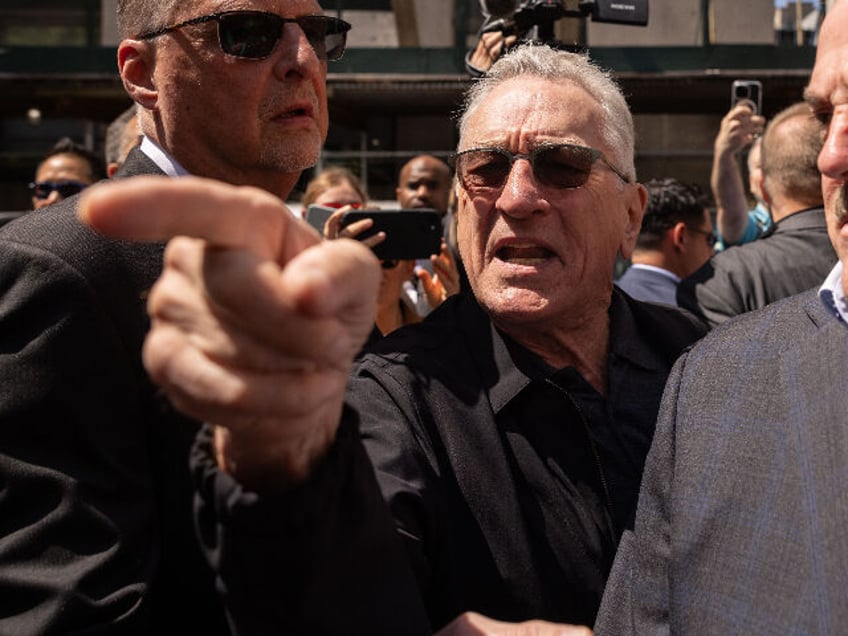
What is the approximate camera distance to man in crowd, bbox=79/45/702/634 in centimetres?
91

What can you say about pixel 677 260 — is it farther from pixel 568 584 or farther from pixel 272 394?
pixel 272 394

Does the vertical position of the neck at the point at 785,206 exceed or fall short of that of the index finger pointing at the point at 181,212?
it falls short

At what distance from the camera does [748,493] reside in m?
Answer: 1.41

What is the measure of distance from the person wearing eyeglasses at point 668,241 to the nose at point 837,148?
2.60m

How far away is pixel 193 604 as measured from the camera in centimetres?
153

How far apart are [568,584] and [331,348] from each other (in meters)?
0.96

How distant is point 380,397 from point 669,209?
114 inches

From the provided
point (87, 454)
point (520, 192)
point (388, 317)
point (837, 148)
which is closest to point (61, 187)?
point (388, 317)

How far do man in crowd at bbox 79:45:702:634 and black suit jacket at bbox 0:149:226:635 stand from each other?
328 millimetres

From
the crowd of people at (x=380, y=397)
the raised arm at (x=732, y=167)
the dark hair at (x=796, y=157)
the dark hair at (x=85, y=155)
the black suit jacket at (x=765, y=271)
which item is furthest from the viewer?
the dark hair at (x=85, y=155)

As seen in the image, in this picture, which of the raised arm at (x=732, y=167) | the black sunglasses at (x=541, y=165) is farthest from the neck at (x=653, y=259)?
the black sunglasses at (x=541, y=165)

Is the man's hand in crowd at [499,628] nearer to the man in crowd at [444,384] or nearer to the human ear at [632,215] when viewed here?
the man in crowd at [444,384]

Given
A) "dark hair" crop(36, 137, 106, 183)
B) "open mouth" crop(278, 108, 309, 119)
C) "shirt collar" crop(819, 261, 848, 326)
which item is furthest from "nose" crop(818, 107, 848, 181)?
"dark hair" crop(36, 137, 106, 183)

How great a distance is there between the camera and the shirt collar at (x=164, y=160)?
6.06ft
